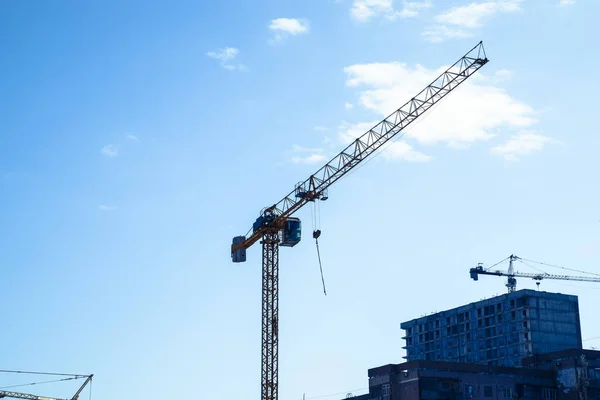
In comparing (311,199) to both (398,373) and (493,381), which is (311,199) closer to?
(398,373)

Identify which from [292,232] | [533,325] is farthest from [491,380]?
[533,325]

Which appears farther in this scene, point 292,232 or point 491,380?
point 491,380

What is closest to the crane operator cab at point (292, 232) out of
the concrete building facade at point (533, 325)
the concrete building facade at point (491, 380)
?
the concrete building facade at point (491, 380)

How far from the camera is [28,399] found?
486 ft

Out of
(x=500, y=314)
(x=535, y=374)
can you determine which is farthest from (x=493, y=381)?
(x=500, y=314)

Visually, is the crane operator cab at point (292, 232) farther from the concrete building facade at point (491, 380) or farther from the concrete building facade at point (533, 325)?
the concrete building facade at point (533, 325)

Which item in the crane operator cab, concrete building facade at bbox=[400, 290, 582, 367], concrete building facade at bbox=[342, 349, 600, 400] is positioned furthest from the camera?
concrete building facade at bbox=[400, 290, 582, 367]

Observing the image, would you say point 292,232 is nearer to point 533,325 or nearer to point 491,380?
point 491,380

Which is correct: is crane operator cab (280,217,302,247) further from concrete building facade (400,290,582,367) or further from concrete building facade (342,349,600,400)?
concrete building facade (400,290,582,367)

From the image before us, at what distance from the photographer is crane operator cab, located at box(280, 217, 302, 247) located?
12462 cm

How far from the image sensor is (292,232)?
409 feet

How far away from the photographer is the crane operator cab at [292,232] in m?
125

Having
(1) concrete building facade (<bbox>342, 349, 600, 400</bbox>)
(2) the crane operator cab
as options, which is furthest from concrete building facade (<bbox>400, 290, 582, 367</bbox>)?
(2) the crane operator cab

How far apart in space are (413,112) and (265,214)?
86.5 feet
